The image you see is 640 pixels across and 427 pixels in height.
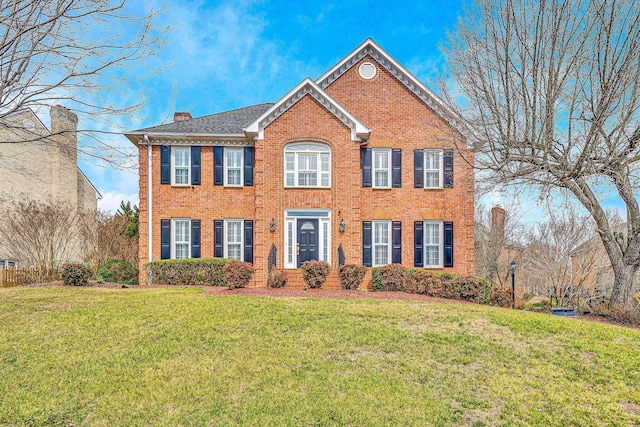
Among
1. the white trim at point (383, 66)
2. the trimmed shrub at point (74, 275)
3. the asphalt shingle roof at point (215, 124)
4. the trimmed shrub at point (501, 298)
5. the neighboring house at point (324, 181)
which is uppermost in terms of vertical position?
the white trim at point (383, 66)

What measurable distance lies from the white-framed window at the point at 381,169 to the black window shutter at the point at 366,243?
1692mm

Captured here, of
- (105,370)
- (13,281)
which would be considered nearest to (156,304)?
(105,370)

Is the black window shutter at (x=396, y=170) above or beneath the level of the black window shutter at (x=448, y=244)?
above

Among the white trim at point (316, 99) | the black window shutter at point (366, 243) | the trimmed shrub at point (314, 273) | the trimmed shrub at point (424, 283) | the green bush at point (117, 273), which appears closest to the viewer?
the trimmed shrub at point (424, 283)

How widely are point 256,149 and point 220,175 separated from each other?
6.48 feet

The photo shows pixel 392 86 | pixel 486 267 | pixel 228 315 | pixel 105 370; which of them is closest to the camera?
pixel 105 370

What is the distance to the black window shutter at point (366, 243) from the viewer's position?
17.2m

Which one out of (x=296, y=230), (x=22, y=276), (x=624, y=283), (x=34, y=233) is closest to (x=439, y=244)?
(x=296, y=230)

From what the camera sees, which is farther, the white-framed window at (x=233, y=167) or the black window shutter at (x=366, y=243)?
the white-framed window at (x=233, y=167)

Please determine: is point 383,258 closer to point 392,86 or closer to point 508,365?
point 392,86

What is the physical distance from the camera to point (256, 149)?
16672 millimetres

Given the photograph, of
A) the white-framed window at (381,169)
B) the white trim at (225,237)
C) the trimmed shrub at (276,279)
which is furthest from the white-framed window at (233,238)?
the white-framed window at (381,169)

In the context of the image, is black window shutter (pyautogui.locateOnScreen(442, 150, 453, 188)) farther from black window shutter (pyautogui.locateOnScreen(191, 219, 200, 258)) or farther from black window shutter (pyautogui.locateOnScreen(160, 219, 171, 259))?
black window shutter (pyautogui.locateOnScreen(160, 219, 171, 259))

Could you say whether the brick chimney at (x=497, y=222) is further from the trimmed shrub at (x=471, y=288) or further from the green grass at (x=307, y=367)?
the green grass at (x=307, y=367)
